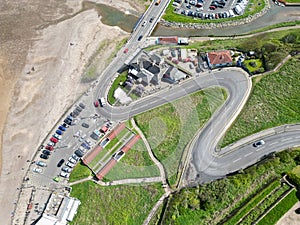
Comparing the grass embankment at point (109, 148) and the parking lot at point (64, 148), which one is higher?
the grass embankment at point (109, 148)

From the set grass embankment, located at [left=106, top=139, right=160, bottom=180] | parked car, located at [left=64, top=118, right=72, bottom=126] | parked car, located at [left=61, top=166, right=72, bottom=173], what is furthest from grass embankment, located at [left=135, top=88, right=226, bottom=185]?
parked car, located at [left=61, top=166, right=72, bottom=173]

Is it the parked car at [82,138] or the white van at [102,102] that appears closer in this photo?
the parked car at [82,138]

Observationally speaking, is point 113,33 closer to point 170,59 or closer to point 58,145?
point 170,59

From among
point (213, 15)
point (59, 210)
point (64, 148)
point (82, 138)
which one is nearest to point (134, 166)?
point (82, 138)

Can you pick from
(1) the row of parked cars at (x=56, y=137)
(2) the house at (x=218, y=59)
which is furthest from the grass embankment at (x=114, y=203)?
(2) the house at (x=218, y=59)

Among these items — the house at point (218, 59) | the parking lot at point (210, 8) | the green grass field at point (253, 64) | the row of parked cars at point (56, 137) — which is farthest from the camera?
the parking lot at point (210, 8)

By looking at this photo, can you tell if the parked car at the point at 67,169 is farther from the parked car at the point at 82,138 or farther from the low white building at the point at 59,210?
the parked car at the point at 82,138
